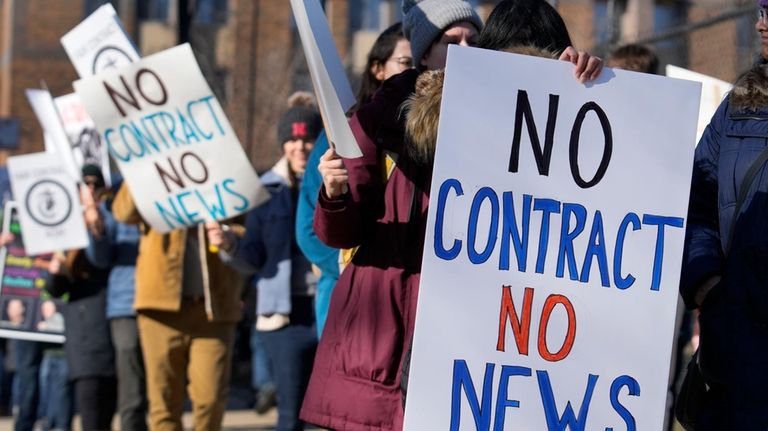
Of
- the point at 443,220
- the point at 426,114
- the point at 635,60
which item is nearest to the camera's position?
the point at 443,220

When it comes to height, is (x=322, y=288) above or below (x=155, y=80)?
below

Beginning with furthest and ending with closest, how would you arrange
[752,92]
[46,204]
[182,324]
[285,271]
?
[46,204] < [182,324] < [285,271] < [752,92]

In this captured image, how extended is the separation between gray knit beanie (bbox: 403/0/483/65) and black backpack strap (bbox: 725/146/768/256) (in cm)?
95

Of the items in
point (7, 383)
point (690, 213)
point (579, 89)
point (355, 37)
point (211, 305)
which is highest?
point (355, 37)

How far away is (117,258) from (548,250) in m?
4.84

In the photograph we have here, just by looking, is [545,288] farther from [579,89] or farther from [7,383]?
[7,383]

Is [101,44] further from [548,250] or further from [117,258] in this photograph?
[548,250]

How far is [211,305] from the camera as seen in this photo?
7.12 m

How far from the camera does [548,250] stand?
346 cm

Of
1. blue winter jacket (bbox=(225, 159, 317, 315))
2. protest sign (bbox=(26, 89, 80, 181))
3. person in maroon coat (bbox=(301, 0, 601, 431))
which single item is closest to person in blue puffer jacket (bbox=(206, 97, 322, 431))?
blue winter jacket (bbox=(225, 159, 317, 315))

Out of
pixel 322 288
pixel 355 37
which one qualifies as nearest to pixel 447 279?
pixel 322 288

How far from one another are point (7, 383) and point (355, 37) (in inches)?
852

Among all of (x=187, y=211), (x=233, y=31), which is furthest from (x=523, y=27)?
(x=233, y=31)

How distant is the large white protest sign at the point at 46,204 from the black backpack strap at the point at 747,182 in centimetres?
525
